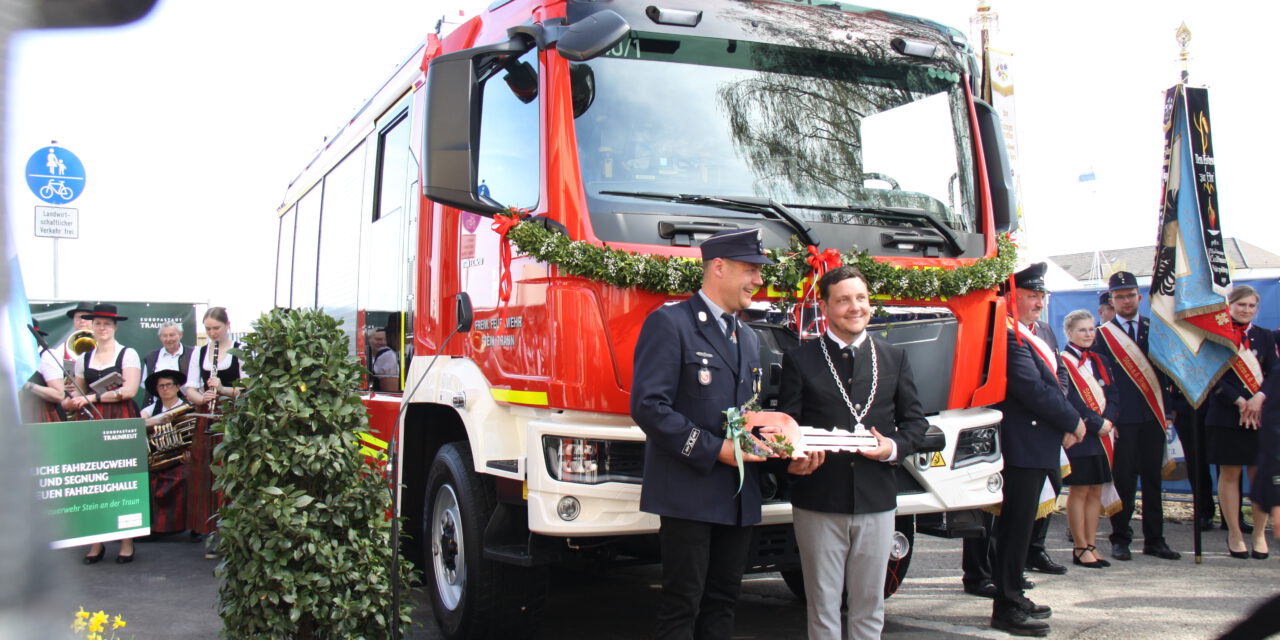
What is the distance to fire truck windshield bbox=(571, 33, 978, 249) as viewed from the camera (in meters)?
4.35

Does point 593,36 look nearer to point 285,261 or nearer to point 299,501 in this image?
point 299,501

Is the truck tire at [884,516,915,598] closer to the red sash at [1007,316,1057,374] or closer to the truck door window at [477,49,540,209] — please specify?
the red sash at [1007,316,1057,374]

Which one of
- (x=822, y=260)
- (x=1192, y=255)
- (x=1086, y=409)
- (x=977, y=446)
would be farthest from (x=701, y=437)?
(x=1192, y=255)

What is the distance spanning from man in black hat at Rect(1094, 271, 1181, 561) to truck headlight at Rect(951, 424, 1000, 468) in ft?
12.3

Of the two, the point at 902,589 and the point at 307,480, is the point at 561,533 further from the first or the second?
the point at 902,589

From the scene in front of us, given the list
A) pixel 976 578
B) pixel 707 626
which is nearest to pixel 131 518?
pixel 707 626

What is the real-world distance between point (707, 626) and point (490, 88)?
102 inches

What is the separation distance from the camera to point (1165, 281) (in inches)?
312

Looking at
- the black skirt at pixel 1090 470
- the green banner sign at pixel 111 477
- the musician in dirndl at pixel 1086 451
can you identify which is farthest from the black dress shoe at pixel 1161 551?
the green banner sign at pixel 111 477

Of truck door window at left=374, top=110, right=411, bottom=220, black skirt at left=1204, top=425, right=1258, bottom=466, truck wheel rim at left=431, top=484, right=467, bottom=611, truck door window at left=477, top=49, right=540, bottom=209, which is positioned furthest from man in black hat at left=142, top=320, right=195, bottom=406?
black skirt at left=1204, top=425, right=1258, bottom=466

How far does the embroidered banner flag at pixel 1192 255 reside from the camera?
7.70 metres

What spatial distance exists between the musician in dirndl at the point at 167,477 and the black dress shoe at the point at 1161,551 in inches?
311

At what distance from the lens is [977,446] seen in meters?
4.71

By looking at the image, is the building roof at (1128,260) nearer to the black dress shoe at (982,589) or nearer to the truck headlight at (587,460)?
the black dress shoe at (982,589)
